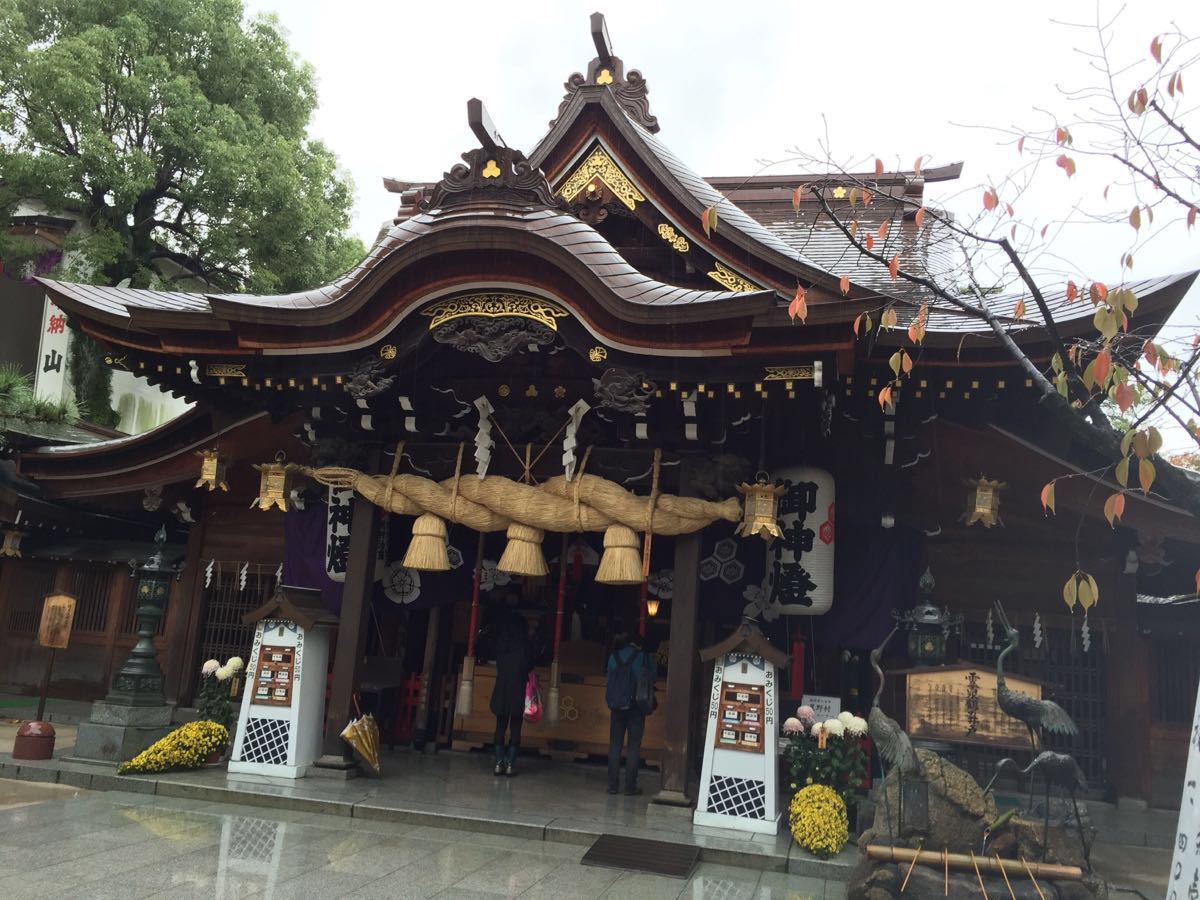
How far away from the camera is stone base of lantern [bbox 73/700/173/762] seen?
8766mm

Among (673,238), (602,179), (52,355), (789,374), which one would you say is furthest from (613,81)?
(52,355)

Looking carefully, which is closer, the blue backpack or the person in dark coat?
the blue backpack

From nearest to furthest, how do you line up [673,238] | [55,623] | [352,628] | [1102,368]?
[1102,368]
[352,628]
[55,623]
[673,238]

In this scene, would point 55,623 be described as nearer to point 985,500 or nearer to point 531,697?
point 531,697

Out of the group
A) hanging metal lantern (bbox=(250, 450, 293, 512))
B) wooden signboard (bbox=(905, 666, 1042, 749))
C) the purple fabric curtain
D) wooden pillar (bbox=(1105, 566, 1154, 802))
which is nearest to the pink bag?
the purple fabric curtain

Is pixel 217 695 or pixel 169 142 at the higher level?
pixel 169 142

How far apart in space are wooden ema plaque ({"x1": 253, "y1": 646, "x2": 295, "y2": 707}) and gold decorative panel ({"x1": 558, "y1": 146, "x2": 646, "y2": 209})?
235 inches

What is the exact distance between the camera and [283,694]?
28.8 ft

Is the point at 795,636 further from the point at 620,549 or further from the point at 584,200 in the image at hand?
the point at 584,200

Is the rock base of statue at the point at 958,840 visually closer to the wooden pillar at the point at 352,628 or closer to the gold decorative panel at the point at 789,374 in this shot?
the gold decorative panel at the point at 789,374

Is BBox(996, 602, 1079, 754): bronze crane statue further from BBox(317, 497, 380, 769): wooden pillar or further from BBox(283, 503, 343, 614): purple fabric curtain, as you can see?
BBox(283, 503, 343, 614): purple fabric curtain

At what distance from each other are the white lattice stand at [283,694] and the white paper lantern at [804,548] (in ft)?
15.2

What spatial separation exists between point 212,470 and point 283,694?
10.6 feet

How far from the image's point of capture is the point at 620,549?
8383 mm
